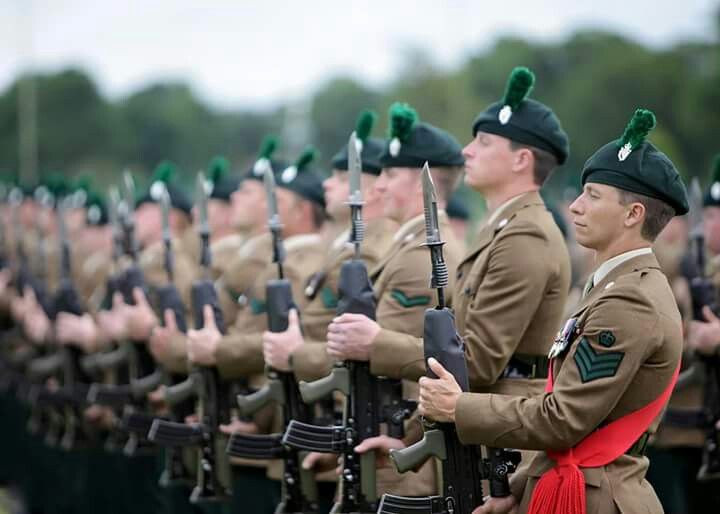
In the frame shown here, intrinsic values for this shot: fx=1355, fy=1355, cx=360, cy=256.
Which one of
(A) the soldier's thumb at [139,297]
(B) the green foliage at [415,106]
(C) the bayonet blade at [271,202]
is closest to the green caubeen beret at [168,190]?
(A) the soldier's thumb at [139,297]

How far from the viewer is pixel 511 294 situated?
5078 mm

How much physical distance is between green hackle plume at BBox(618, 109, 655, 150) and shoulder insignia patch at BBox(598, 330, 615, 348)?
2.10ft

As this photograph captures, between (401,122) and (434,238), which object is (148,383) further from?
(434,238)

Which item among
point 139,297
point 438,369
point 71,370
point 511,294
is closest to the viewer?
point 438,369

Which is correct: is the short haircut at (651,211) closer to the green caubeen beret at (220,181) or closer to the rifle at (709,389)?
the rifle at (709,389)

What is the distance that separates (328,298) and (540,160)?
1.61 m

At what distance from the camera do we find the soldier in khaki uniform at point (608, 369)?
4160mm

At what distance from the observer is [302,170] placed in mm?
7680

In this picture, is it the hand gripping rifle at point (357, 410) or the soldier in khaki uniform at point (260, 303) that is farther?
the soldier in khaki uniform at point (260, 303)

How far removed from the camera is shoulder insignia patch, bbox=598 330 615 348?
13.6ft

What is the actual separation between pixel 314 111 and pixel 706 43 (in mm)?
8659

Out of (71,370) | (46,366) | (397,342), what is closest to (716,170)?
(397,342)

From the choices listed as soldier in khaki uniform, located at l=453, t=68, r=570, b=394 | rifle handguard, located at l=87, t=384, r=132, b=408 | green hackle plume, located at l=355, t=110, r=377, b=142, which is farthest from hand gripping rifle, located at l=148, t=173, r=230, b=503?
soldier in khaki uniform, located at l=453, t=68, r=570, b=394

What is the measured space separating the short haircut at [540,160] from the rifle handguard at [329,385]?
115 cm
